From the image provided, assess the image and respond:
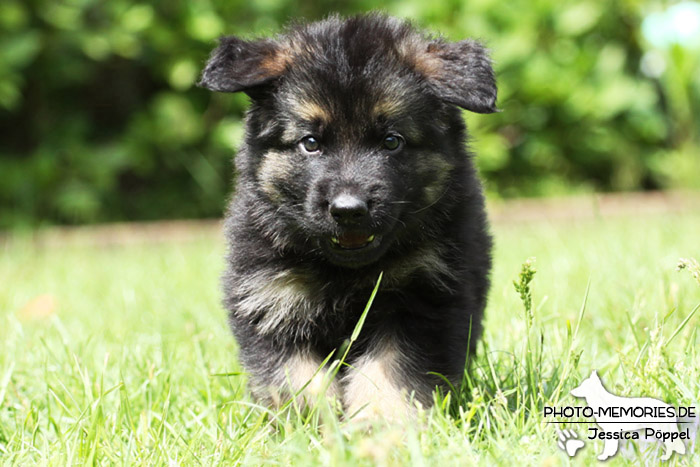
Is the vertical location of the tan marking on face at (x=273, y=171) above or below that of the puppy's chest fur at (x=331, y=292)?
above

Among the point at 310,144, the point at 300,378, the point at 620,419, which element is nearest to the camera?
the point at 620,419

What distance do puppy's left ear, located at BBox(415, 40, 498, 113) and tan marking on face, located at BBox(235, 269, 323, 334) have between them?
0.71m

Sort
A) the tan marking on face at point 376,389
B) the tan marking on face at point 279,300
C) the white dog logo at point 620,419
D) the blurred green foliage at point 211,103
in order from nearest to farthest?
the white dog logo at point 620,419 → the tan marking on face at point 376,389 → the tan marking on face at point 279,300 → the blurred green foliage at point 211,103

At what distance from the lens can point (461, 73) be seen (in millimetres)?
2459

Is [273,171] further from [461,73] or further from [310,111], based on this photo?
[461,73]

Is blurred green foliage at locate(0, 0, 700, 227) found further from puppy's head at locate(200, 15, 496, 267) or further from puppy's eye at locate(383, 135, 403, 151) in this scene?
puppy's eye at locate(383, 135, 403, 151)

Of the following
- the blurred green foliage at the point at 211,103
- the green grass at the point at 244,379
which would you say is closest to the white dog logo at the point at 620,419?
the green grass at the point at 244,379

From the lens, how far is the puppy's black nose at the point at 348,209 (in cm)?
217

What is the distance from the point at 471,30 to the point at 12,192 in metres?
4.08

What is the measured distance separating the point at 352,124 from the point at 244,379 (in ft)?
2.87

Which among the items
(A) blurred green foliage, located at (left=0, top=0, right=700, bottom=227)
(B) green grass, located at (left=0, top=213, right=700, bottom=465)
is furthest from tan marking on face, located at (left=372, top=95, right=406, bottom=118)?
(A) blurred green foliage, located at (left=0, top=0, right=700, bottom=227)

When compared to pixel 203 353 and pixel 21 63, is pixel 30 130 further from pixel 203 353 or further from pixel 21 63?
pixel 203 353

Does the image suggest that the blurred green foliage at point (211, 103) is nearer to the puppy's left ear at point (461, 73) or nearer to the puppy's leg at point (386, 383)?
the puppy's left ear at point (461, 73)

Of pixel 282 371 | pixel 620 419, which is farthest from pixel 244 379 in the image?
pixel 620 419
